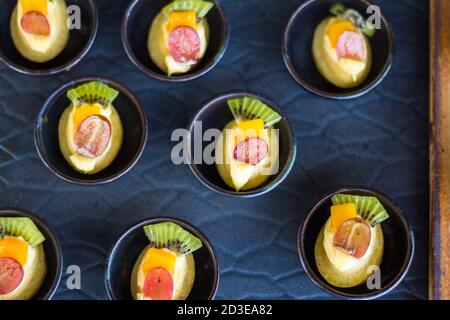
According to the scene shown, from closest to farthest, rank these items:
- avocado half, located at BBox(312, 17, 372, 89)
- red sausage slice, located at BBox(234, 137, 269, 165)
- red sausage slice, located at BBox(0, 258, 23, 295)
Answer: red sausage slice, located at BBox(0, 258, 23, 295), red sausage slice, located at BBox(234, 137, 269, 165), avocado half, located at BBox(312, 17, 372, 89)

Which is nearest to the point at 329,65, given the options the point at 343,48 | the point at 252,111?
the point at 343,48

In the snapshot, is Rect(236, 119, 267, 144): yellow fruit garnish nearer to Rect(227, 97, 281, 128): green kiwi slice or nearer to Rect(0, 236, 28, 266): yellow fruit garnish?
Rect(227, 97, 281, 128): green kiwi slice

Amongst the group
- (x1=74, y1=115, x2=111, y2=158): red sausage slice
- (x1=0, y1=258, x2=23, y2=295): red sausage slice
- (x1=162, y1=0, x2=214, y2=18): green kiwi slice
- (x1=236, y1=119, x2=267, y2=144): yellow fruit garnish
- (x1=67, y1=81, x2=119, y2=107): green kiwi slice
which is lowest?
(x1=0, y1=258, x2=23, y2=295): red sausage slice

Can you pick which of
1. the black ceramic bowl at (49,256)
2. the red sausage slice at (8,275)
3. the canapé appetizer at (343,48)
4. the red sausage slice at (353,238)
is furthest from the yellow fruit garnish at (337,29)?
the red sausage slice at (8,275)

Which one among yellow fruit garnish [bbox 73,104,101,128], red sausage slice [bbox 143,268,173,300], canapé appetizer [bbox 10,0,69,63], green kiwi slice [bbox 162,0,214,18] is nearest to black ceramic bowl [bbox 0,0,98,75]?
canapé appetizer [bbox 10,0,69,63]

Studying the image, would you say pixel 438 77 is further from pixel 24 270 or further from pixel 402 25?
pixel 24 270

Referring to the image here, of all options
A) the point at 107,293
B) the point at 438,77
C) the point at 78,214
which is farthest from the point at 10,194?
the point at 438,77
